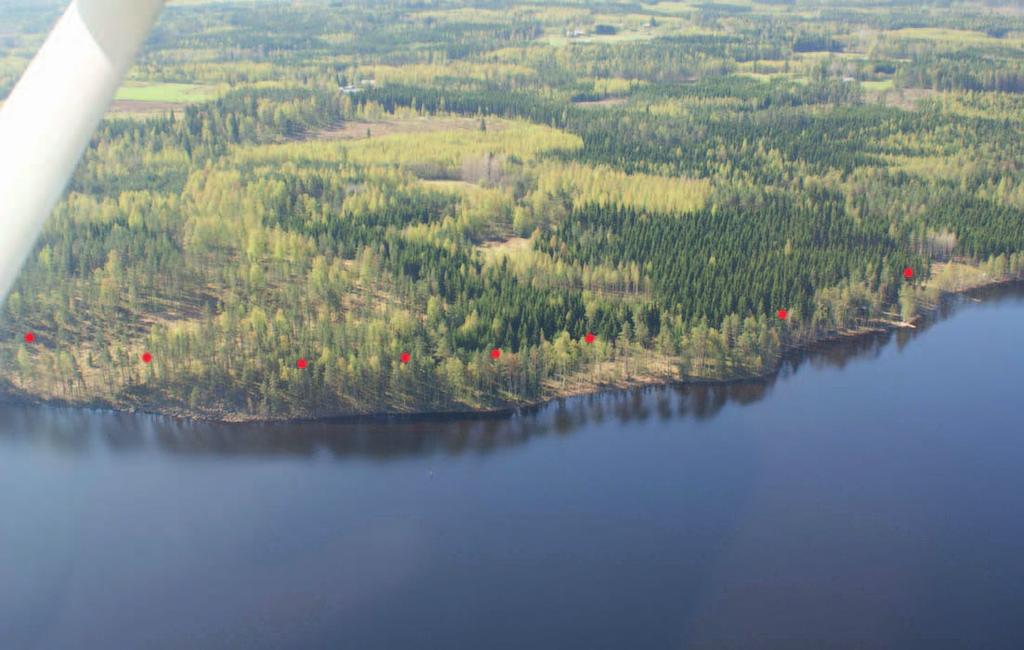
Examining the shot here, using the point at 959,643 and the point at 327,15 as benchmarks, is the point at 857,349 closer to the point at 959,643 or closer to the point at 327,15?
the point at 959,643

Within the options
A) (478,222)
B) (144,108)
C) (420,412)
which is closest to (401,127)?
(144,108)

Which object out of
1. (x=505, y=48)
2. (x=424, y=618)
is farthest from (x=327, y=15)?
(x=424, y=618)

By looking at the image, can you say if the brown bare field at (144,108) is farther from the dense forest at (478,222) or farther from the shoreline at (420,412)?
the shoreline at (420,412)

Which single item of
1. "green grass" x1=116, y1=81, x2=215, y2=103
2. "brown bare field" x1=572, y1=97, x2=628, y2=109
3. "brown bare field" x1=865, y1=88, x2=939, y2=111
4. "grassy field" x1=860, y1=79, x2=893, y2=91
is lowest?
"green grass" x1=116, y1=81, x2=215, y2=103

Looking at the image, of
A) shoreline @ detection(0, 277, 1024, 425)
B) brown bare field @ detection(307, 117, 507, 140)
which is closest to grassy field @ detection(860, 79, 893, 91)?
brown bare field @ detection(307, 117, 507, 140)

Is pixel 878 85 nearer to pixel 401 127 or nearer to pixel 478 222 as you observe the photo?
pixel 401 127

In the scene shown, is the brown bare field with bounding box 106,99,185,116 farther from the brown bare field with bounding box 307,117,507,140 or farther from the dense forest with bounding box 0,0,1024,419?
the brown bare field with bounding box 307,117,507,140
